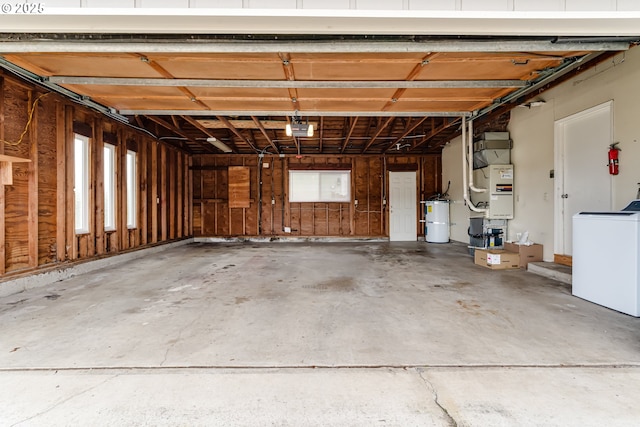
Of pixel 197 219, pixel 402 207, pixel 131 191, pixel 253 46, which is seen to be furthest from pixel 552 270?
pixel 197 219

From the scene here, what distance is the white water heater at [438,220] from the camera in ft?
28.5

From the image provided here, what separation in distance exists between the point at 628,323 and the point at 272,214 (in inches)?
328

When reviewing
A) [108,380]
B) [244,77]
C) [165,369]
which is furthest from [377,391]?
[244,77]

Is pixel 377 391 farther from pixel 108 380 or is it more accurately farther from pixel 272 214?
pixel 272 214

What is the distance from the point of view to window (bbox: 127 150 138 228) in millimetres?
6398

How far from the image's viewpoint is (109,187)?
5.78 metres

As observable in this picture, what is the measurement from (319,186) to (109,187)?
221 inches

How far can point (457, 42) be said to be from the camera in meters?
2.66

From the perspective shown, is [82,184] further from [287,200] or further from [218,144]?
[287,200]

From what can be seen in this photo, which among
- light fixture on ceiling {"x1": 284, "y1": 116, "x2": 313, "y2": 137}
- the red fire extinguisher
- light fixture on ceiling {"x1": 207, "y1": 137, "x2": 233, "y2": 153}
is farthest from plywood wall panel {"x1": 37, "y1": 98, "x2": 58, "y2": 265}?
the red fire extinguisher

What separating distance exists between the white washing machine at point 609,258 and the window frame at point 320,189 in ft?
22.2

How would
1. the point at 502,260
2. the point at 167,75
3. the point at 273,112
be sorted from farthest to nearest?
the point at 273,112 < the point at 502,260 < the point at 167,75

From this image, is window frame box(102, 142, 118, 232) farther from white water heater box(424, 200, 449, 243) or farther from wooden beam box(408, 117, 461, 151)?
white water heater box(424, 200, 449, 243)

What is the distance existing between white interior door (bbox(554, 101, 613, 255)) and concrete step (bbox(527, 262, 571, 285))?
0.96 ft
